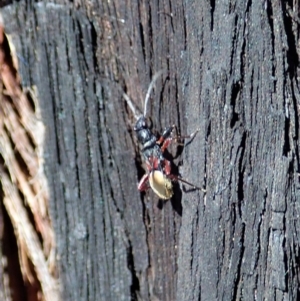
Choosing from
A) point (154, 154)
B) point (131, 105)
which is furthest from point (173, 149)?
point (131, 105)

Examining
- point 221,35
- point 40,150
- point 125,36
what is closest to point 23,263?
point 40,150

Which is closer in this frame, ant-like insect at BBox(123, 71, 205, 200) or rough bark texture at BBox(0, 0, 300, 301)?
rough bark texture at BBox(0, 0, 300, 301)

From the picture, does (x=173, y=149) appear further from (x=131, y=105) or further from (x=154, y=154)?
(x=131, y=105)

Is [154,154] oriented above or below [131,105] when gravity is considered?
below

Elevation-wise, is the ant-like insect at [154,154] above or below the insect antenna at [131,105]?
below

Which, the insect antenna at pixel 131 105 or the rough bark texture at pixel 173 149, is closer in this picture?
the rough bark texture at pixel 173 149

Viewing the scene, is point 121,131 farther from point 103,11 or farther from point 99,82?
point 103,11
